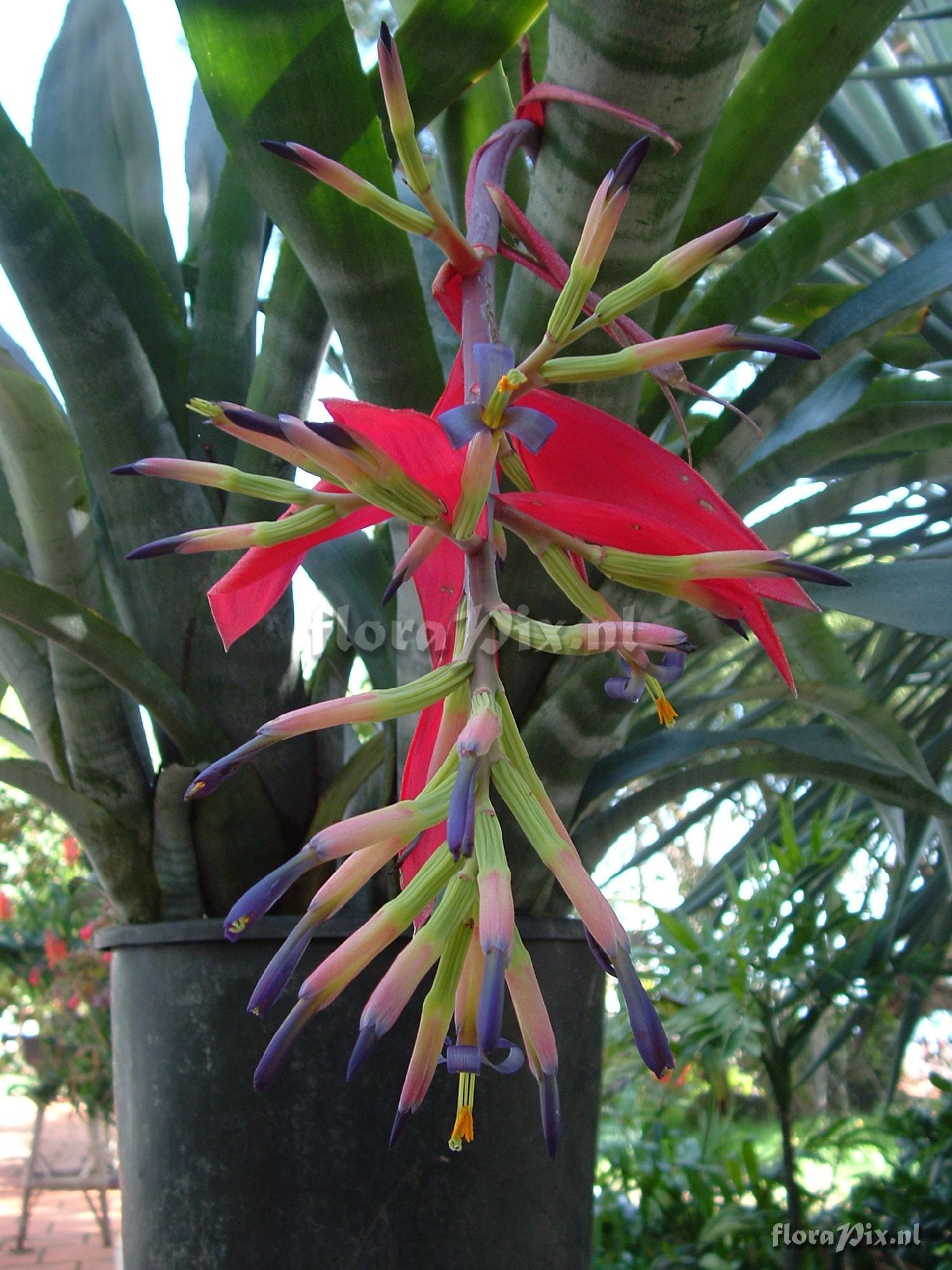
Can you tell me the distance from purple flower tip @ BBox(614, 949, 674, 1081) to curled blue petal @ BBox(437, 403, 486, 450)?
107 millimetres

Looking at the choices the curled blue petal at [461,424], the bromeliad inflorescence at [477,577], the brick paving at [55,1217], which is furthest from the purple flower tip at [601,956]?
the brick paving at [55,1217]

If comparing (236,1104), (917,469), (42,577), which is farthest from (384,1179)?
(917,469)

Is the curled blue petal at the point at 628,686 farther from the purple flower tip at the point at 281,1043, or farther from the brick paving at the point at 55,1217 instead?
the brick paving at the point at 55,1217

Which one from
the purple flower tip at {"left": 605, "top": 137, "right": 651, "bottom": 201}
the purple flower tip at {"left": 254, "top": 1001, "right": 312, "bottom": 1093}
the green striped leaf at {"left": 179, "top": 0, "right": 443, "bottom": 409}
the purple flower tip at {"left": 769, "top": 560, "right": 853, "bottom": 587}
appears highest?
the green striped leaf at {"left": 179, "top": 0, "right": 443, "bottom": 409}

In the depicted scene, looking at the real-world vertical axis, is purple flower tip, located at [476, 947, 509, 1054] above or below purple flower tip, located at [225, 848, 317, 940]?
below

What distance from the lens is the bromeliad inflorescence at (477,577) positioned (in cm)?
20

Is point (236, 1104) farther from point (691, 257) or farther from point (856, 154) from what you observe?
point (856, 154)

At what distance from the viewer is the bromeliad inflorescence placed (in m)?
0.20

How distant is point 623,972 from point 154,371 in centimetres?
44

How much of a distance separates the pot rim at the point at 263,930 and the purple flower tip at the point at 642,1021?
189mm

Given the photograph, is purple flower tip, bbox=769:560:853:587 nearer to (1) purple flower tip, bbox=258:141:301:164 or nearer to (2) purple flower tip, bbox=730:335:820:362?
Answer: (2) purple flower tip, bbox=730:335:820:362

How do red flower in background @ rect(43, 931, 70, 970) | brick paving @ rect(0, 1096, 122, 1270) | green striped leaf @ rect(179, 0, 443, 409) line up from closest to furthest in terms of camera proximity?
→ green striped leaf @ rect(179, 0, 443, 409) < red flower in background @ rect(43, 931, 70, 970) < brick paving @ rect(0, 1096, 122, 1270)

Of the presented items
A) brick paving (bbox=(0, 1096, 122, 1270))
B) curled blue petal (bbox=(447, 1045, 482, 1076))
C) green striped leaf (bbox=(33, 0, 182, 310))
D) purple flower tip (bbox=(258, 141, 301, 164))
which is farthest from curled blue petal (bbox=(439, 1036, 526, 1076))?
brick paving (bbox=(0, 1096, 122, 1270))

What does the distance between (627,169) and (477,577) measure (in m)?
0.10
